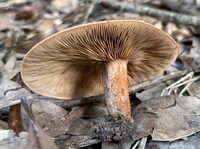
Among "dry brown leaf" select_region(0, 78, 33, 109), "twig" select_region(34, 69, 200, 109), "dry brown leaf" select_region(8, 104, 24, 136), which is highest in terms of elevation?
"dry brown leaf" select_region(0, 78, 33, 109)

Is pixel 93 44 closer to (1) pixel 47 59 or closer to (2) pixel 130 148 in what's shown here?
(1) pixel 47 59

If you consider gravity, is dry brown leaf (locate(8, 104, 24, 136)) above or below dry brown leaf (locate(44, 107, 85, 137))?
above

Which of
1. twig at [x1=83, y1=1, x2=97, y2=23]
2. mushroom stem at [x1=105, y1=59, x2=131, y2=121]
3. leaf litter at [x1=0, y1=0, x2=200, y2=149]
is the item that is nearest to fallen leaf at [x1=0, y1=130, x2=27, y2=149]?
leaf litter at [x1=0, y1=0, x2=200, y2=149]

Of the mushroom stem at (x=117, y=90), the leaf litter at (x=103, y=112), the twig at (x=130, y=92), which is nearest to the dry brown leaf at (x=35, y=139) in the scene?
the leaf litter at (x=103, y=112)

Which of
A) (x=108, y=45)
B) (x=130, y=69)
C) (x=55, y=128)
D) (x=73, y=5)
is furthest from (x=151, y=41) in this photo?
(x=73, y=5)

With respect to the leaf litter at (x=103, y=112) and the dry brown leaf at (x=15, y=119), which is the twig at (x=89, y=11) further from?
the dry brown leaf at (x=15, y=119)

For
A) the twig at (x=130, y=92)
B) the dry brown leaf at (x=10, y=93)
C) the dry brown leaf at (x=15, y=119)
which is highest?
the dry brown leaf at (x=10, y=93)

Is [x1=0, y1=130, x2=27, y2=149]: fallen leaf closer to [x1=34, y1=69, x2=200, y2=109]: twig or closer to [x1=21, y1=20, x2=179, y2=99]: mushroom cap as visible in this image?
[x1=21, y1=20, x2=179, y2=99]: mushroom cap

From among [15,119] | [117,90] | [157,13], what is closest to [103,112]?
[117,90]
